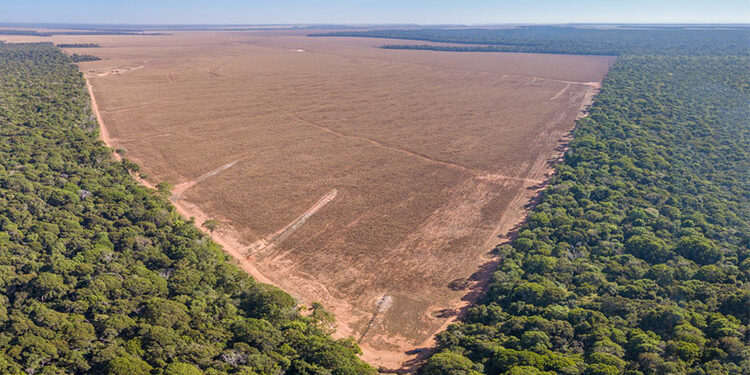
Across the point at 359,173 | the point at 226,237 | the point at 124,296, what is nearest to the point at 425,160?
the point at 359,173

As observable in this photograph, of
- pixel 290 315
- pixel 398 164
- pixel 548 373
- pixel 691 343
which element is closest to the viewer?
pixel 548 373

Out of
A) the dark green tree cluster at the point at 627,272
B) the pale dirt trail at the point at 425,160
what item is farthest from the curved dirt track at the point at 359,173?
the dark green tree cluster at the point at 627,272

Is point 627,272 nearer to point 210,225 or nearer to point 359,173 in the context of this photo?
point 359,173

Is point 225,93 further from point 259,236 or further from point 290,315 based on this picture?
point 290,315

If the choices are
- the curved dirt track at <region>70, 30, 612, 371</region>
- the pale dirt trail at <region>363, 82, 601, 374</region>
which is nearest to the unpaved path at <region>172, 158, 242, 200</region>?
the curved dirt track at <region>70, 30, 612, 371</region>

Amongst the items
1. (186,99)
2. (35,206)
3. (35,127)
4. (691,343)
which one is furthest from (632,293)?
(186,99)
